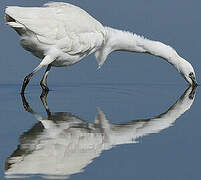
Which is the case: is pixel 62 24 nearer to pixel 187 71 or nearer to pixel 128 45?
pixel 128 45

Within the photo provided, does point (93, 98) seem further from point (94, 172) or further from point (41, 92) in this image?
point (94, 172)

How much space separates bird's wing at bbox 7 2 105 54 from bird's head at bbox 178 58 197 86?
3608 mm

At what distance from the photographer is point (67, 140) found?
9.54 m

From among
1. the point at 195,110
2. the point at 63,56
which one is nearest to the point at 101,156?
the point at 195,110

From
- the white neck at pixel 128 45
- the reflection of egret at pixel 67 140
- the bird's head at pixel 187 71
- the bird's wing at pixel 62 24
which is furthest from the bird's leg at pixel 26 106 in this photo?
the bird's head at pixel 187 71

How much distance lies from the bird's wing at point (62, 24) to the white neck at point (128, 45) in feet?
2.85

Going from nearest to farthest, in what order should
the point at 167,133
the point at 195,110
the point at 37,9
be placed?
the point at 167,133 → the point at 195,110 → the point at 37,9

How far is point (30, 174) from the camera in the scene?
746 cm

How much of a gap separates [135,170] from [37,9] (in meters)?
8.55

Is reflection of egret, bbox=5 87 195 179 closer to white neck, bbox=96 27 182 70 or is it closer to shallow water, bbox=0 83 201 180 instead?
shallow water, bbox=0 83 201 180

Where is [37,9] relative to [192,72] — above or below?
above

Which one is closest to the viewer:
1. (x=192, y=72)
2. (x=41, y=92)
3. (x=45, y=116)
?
(x=45, y=116)

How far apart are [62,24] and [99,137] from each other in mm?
6033

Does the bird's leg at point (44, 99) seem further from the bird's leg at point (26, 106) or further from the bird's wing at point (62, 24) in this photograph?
the bird's wing at point (62, 24)
